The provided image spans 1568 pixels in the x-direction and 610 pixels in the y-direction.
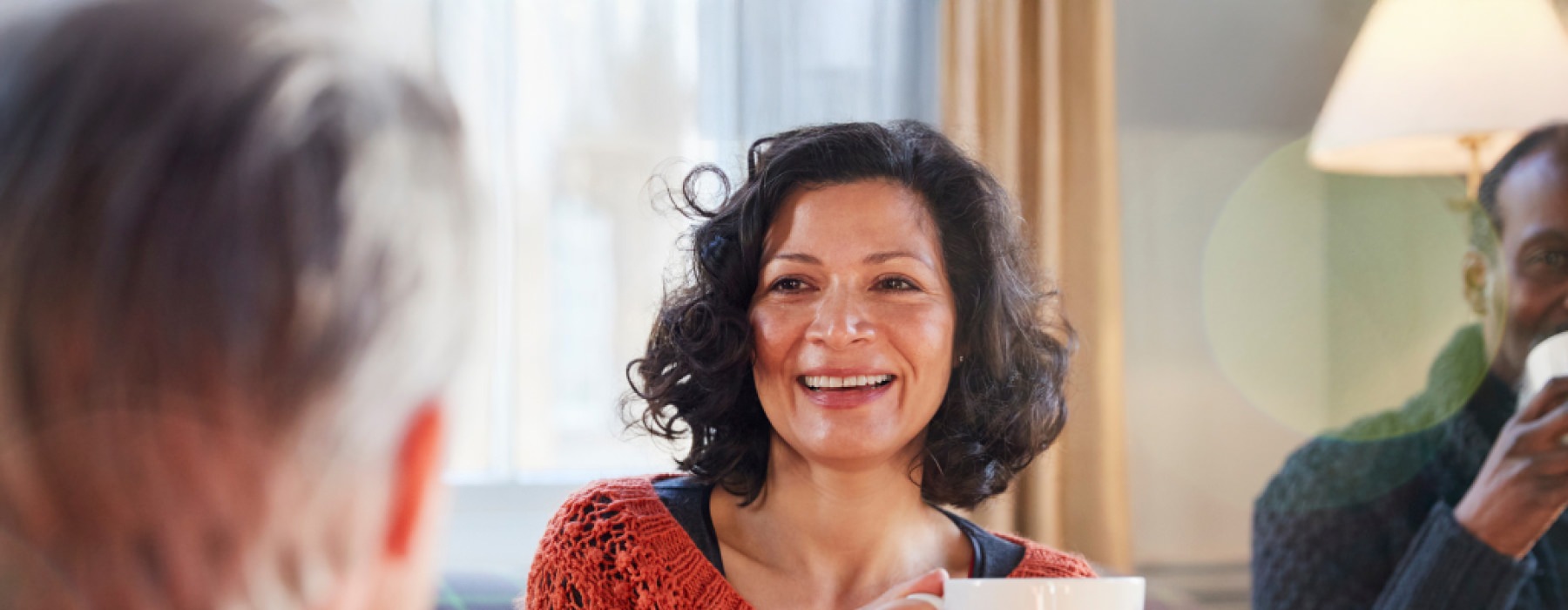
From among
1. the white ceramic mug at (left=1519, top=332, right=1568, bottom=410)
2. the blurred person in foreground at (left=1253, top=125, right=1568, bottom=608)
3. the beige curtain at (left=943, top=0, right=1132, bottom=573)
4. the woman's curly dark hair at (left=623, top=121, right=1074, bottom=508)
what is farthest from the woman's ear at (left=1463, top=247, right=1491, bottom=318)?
the beige curtain at (left=943, top=0, right=1132, bottom=573)

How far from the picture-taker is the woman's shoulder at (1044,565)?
100 cm

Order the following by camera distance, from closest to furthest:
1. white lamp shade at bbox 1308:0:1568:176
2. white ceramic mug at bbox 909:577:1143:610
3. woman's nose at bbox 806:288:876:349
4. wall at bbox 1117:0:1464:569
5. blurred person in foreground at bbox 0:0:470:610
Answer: blurred person in foreground at bbox 0:0:470:610, white ceramic mug at bbox 909:577:1143:610, woman's nose at bbox 806:288:876:349, white lamp shade at bbox 1308:0:1568:176, wall at bbox 1117:0:1464:569

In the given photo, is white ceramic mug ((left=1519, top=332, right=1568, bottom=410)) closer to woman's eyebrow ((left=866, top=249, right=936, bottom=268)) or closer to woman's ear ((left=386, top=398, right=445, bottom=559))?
woman's eyebrow ((left=866, top=249, right=936, bottom=268))

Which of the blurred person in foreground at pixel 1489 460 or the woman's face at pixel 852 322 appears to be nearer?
the woman's face at pixel 852 322

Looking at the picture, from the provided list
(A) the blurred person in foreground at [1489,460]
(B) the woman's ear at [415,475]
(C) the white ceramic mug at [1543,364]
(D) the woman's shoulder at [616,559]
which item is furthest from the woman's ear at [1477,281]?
(B) the woman's ear at [415,475]

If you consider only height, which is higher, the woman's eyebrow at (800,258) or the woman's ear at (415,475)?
the woman's ear at (415,475)

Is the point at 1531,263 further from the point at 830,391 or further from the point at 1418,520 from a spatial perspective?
A: the point at 830,391

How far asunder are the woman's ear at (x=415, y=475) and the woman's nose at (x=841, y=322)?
70 cm

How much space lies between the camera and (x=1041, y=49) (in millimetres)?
2035

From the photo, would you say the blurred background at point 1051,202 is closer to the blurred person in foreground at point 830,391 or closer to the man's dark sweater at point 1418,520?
the man's dark sweater at point 1418,520

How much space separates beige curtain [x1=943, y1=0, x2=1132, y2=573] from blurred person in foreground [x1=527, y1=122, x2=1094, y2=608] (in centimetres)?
97

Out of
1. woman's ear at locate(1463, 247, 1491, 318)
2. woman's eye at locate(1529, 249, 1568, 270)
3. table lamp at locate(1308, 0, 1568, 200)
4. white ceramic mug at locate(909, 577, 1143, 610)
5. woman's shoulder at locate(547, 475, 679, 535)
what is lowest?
woman's shoulder at locate(547, 475, 679, 535)

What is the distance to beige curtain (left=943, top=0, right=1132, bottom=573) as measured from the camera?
2021 mm

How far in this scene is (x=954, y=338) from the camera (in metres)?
1.02
